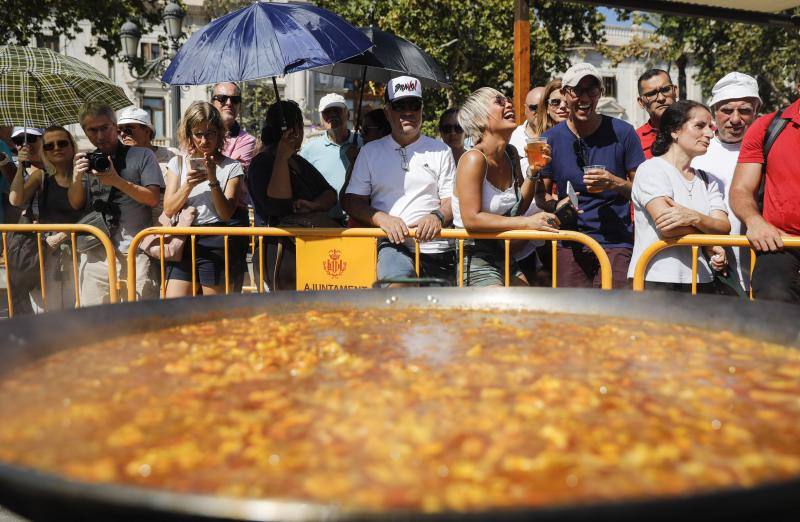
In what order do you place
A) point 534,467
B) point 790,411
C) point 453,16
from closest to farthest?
point 534,467, point 790,411, point 453,16

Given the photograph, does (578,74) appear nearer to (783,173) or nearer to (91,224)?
(783,173)

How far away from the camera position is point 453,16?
23562mm

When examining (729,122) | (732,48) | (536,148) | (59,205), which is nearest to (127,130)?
(59,205)

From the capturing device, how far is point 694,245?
4578 millimetres

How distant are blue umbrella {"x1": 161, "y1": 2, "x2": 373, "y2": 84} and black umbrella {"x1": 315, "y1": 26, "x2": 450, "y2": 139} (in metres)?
0.81

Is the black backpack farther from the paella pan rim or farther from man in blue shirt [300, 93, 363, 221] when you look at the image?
man in blue shirt [300, 93, 363, 221]

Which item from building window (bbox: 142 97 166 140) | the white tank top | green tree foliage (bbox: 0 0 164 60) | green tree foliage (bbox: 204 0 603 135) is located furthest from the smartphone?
building window (bbox: 142 97 166 140)

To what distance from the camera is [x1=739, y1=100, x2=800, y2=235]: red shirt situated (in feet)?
15.0

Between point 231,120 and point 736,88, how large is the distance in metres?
4.12

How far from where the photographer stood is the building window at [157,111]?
48.4 meters

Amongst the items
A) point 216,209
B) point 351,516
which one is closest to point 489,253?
point 216,209

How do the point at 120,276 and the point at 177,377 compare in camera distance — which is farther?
the point at 120,276

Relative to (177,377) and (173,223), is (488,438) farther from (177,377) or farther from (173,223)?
(173,223)

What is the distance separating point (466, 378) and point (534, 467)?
2.28 feet
